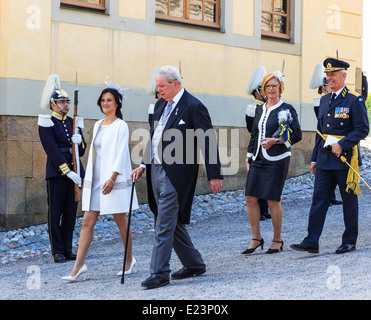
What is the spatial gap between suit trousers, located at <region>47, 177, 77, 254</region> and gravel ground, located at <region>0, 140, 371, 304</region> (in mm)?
257

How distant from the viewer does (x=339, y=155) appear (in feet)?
24.6

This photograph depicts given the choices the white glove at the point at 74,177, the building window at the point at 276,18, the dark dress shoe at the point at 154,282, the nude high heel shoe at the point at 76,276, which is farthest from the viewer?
the building window at the point at 276,18

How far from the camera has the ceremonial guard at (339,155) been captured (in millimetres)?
7504

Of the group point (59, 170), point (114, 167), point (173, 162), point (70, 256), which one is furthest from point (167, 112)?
point (70, 256)

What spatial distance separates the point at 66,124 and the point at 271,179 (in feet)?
8.36

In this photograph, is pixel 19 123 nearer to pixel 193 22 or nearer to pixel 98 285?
pixel 193 22

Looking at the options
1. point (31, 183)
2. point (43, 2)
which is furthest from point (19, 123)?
point (43, 2)

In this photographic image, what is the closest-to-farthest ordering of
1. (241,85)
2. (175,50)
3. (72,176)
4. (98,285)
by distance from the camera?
(98,285) < (72,176) < (175,50) < (241,85)

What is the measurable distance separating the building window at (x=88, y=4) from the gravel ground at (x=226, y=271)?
3.75m

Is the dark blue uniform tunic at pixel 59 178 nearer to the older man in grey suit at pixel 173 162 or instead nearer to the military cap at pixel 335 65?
the older man in grey suit at pixel 173 162

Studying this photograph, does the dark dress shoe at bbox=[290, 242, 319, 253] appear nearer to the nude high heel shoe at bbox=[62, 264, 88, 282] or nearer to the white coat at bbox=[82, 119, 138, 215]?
the white coat at bbox=[82, 119, 138, 215]

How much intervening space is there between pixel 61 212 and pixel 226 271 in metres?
2.59

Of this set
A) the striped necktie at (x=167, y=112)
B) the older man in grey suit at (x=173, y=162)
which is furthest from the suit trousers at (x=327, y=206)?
the striped necktie at (x=167, y=112)
